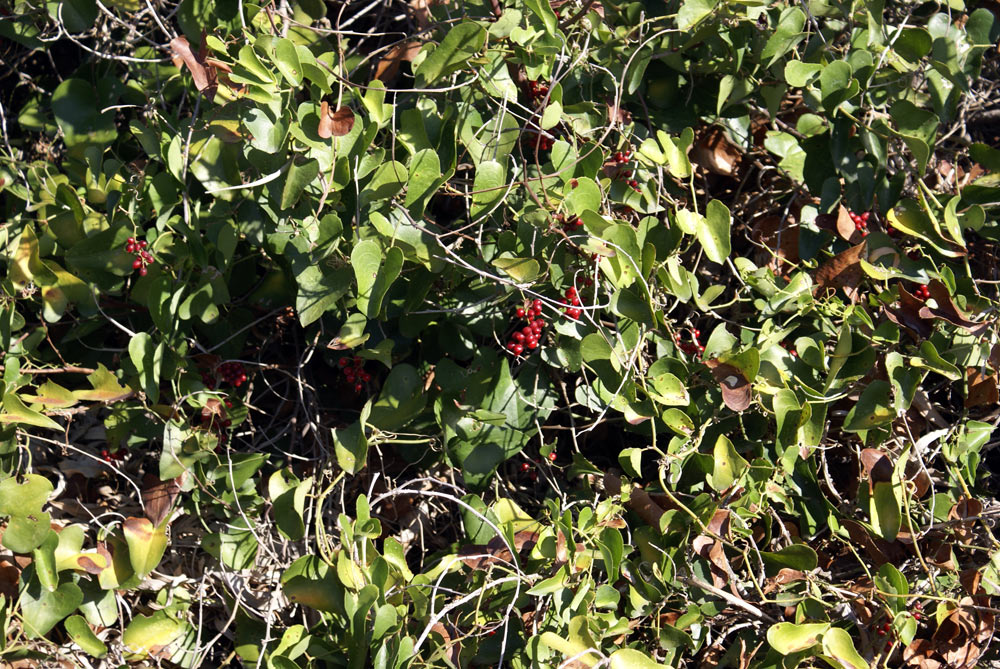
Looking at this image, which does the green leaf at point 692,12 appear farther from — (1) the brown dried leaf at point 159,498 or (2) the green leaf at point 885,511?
(1) the brown dried leaf at point 159,498

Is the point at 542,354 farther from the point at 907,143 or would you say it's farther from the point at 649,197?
the point at 907,143

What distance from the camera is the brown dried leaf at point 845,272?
4.31 feet

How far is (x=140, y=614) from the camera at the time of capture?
50.8 inches

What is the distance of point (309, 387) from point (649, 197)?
599 millimetres

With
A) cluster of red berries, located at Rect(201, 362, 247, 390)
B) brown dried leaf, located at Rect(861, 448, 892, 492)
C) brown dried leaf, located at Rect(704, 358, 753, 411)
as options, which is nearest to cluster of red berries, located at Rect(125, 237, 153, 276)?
cluster of red berries, located at Rect(201, 362, 247, 390)

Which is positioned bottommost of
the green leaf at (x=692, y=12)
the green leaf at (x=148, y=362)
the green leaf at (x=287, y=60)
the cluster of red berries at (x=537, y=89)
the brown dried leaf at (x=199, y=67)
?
the green leaf at (x=148, y=362)

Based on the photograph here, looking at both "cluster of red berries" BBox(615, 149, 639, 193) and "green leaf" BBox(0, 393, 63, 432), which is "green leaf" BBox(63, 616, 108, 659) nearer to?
"green leaf" BBox(0, 393, 63, 432)

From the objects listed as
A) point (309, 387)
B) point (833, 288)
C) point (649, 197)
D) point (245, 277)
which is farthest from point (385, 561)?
point (833, 288)

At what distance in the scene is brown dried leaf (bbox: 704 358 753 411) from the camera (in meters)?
1.18

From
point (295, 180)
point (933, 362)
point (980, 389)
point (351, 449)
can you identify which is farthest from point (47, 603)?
point (980, 389)

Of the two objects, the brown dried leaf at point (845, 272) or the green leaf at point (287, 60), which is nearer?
the green leaf at point (287, 60)

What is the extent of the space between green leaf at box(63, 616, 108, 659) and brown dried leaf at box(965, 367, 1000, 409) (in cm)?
135

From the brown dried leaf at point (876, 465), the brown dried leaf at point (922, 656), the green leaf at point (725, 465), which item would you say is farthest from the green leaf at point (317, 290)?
the brown dried leaf at point (922, 656)

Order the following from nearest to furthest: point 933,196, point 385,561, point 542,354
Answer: point 385,561 → point 542,354 → point 933,196
